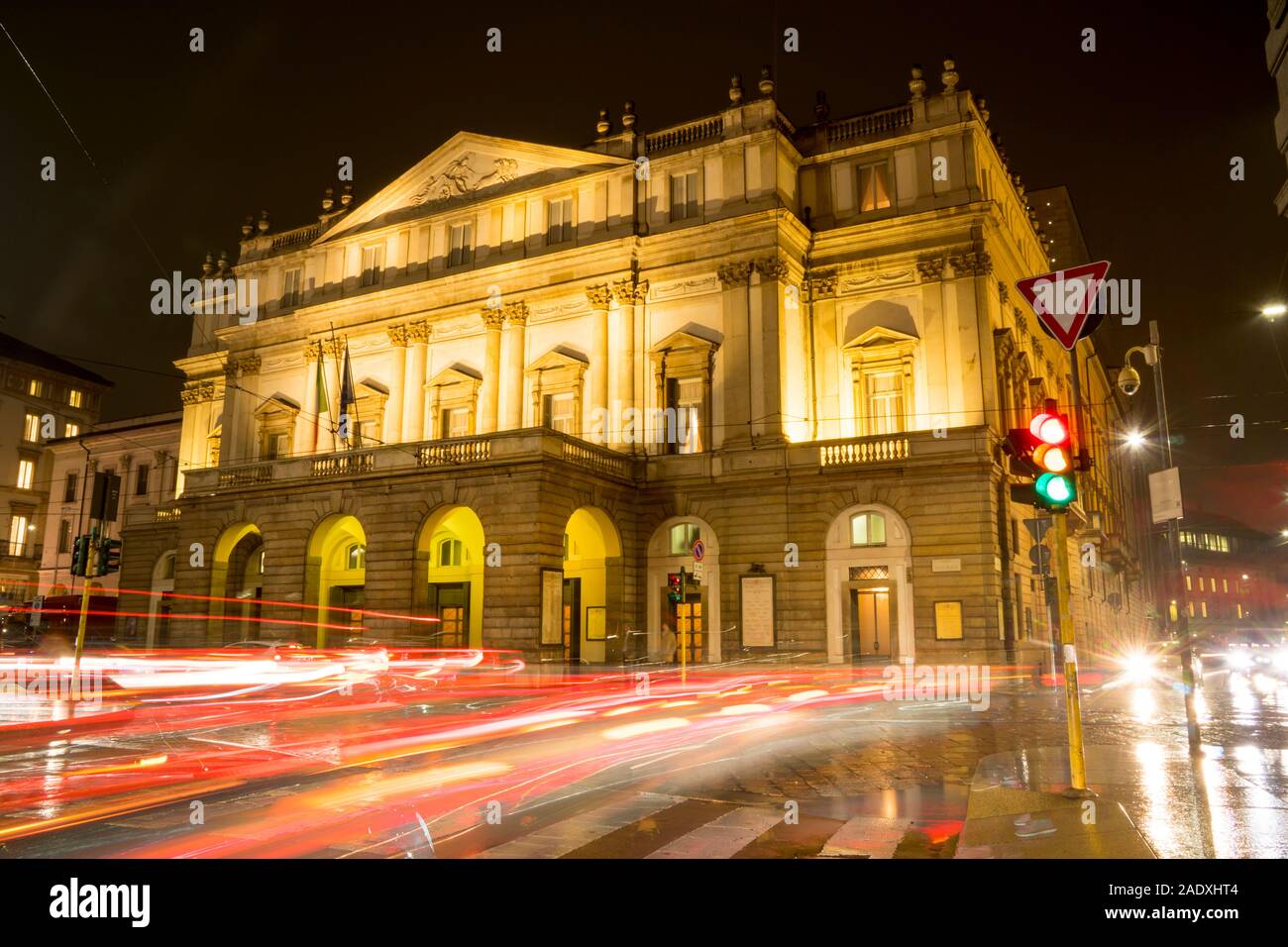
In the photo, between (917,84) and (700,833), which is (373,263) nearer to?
(917,84)

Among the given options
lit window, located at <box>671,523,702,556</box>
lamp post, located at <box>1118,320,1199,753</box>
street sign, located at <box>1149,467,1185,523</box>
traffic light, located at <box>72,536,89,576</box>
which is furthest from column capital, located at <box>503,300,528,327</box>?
street sign, located at <box>1149,467,1185,523</box>

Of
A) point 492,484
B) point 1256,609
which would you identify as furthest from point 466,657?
point 1256,609

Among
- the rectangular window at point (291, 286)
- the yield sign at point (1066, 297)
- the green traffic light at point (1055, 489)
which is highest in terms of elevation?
the rectangular window at point (291, 286)

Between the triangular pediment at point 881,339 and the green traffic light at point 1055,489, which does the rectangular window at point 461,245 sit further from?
the green traffic light at point 1055,489

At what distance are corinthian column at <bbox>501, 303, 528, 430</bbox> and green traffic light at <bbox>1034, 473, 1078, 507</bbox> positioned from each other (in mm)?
28074

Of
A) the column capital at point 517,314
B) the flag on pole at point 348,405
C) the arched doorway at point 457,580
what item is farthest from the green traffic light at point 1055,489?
the flag on pole at point 348,405

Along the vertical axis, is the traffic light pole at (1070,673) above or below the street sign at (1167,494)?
below

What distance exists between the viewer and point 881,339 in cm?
3238

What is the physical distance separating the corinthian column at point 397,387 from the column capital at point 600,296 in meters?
8.70

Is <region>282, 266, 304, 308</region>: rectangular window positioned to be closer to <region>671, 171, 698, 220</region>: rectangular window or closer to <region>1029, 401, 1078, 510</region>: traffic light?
<region>671, 171, 698, 220</region>: rectangular window

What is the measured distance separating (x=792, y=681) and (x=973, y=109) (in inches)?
824

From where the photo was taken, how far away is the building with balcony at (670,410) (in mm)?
29625

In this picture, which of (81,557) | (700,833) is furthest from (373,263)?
(700,833)
